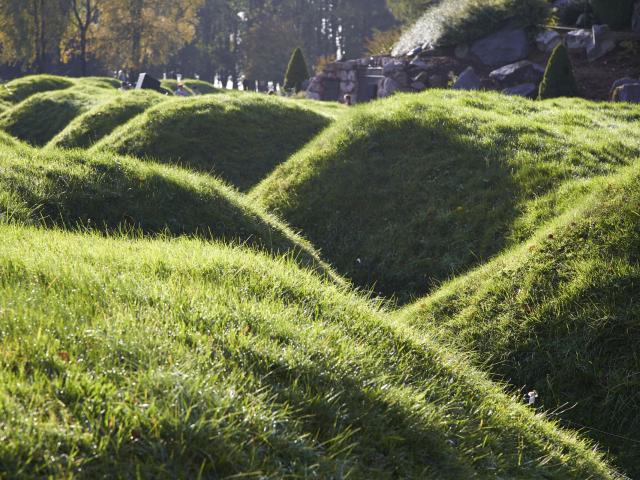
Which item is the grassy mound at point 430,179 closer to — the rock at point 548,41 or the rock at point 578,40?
the rock at point 548,41

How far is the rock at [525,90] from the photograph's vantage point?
23.6 meters

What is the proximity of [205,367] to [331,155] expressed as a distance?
1019 centimetres

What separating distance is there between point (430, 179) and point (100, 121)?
12073 millimetres

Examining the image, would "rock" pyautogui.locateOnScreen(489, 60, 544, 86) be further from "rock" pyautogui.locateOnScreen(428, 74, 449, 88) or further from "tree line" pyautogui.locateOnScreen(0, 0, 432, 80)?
"tree line" pyautogui.locateOnScreen(0, 0, 432, 80)

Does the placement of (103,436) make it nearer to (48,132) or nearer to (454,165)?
(454,165)

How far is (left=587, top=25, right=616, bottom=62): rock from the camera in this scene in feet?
82.9

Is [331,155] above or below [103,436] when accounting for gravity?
above

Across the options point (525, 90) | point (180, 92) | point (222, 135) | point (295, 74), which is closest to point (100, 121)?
point (222, 135)

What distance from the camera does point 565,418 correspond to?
6605 mm

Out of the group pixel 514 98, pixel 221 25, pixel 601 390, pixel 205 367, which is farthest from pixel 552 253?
pixel 221 25

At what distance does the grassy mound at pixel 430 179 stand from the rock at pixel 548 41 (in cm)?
1239

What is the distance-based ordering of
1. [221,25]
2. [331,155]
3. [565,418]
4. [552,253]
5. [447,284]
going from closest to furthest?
1. [565,418]
2. [552,253]
3. [447,284]
4. [331,155]
5. [221,25]

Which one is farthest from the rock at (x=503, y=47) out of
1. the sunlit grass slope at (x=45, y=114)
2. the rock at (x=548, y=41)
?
the sunlit grass slope at (x=45, y=114)

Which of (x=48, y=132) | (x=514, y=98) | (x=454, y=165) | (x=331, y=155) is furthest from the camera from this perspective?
(x=48, y=132)
